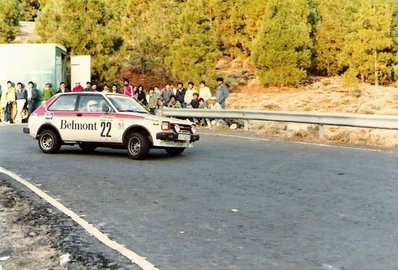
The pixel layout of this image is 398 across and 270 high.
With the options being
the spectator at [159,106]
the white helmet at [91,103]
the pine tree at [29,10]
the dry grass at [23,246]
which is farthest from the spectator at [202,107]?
the pine tree at [29,10]

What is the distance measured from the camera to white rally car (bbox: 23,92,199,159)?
13.7m

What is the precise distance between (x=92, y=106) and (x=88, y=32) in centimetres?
2444

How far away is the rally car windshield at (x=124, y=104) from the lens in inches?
567

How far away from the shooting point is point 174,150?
47.8ft

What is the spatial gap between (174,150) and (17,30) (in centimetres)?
4774

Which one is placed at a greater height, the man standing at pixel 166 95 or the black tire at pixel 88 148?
the man standing at pixel 166 95

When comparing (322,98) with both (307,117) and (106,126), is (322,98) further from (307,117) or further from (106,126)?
(106,126)

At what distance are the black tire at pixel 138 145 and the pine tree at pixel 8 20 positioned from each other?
4459 centimetres

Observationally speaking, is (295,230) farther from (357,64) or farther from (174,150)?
(357,64)

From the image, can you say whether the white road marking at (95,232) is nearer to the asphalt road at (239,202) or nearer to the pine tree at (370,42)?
the asphalt road at (239,202)

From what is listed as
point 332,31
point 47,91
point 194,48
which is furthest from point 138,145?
point 332,31

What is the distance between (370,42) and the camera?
50469 millimetres

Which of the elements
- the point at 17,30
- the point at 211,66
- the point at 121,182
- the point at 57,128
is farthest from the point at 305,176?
the point at 17,30

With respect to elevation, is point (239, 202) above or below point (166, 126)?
below
